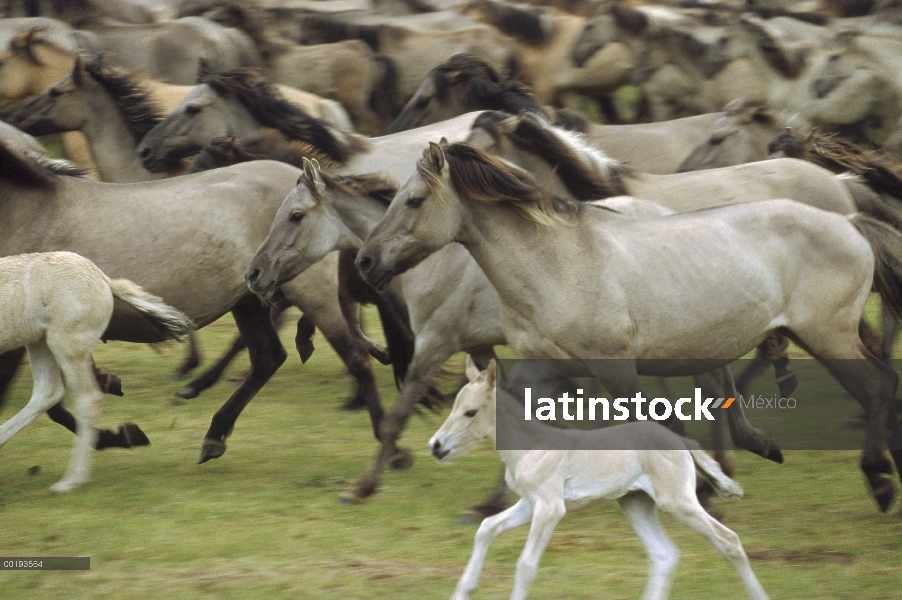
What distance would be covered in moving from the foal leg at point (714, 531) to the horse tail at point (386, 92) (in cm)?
1145

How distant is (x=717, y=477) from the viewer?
439 cm

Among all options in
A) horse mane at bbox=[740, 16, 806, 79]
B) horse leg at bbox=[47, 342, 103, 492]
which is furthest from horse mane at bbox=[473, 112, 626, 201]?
horse mane at bbox=[740, 16, 806, 79]

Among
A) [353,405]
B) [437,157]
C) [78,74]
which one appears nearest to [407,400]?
[437,157]

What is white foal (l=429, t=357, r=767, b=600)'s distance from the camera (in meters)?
4.23

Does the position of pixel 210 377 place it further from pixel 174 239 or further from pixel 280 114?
pixel 174 239

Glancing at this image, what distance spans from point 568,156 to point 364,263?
167cm

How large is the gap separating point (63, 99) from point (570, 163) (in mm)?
4053

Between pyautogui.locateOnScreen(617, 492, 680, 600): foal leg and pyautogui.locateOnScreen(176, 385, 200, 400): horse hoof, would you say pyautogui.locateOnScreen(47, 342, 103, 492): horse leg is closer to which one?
pyautogui.locateOnScreen(176, 385, 200, 400): horse hoof

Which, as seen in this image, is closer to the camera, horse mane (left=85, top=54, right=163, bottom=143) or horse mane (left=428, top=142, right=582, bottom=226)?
horse mane (left=428, top=142, right=582, bottom=226)

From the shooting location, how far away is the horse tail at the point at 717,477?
4395 millimetres

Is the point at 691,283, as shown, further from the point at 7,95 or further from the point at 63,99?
the point at 7,95

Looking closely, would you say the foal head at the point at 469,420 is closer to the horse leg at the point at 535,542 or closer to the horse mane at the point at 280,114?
the horse leg at the point at 535,542

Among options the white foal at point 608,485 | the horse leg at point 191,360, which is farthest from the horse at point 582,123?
the white foal at point 608,485

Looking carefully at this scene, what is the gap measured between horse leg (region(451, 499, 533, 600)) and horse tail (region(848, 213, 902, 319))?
2320 mm
